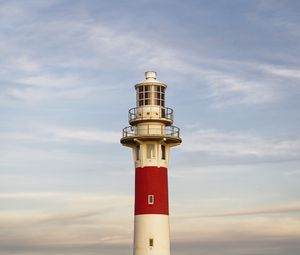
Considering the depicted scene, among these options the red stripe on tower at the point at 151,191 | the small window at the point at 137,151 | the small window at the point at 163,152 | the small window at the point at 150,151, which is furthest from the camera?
the small window at the point at 163,152

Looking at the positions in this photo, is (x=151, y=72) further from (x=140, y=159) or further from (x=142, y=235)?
(x=142, y=235)

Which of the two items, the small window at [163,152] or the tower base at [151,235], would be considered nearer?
the tower base at [151,235]

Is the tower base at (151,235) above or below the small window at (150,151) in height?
below

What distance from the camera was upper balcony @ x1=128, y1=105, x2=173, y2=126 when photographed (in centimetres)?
7025

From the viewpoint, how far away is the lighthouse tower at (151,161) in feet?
226

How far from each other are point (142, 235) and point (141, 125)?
29.2 feet

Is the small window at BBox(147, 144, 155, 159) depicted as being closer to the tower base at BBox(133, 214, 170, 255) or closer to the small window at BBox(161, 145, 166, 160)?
the small window at BBox(161, 145, 166, 160)

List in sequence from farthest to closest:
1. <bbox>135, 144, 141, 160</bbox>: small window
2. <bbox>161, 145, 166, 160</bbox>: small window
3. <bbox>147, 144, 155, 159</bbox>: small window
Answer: <bbox>161, 145, 166, 160</bbox>: small window → <bbox>135, 144, 141, 160</bbox>: small window → <bbox>147, 144, 155, 159</bbox>: small window

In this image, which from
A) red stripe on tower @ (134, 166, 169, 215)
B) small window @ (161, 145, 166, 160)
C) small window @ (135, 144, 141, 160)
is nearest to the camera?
red stripe on tower @ (134, 166, 169, 215)

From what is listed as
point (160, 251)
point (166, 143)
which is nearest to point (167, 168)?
point (166, 143)

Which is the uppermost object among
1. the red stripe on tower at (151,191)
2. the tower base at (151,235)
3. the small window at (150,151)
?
the small window at (150,151)

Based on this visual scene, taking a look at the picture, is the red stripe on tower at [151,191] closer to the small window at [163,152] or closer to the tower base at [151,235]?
the tower base at [151,235]

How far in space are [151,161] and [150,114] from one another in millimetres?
3788

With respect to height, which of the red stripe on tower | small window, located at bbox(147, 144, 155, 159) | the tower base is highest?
small window, located at bbox(147, 144, 155, 159)
